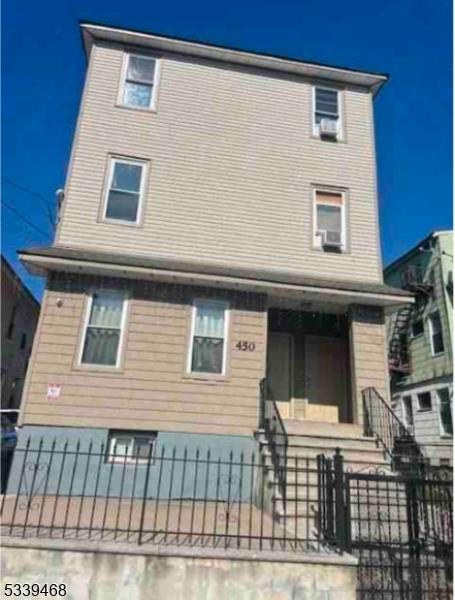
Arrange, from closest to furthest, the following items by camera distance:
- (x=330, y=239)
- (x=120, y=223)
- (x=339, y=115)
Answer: (x=120, y=223), (x=330, y=239), (x=339, y=115)

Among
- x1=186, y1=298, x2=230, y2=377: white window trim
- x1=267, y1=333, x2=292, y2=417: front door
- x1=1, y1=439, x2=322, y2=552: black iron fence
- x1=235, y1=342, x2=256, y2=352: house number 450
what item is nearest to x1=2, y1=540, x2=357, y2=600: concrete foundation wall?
x1=1, y1=439, x2=322, y2=552: black iron fence

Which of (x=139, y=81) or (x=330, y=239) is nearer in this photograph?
(x=330, y=239)

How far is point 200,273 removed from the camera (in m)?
8.66

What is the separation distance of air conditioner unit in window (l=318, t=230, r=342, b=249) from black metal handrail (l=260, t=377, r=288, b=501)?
141 inches

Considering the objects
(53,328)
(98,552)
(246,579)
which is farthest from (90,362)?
(246,579)

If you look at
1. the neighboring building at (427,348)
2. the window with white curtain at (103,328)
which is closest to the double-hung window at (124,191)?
the window with white curtain at (103,328)

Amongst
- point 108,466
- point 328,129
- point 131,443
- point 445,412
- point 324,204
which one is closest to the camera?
point 108,466

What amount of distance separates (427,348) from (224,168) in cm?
1191

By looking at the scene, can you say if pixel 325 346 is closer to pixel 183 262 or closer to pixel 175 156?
pixel 183 262

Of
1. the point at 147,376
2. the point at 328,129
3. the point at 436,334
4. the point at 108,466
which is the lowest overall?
the point at 108,466

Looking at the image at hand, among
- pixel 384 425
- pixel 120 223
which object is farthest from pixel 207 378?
pixel 120 223

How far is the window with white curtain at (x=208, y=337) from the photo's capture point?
8.62 meters

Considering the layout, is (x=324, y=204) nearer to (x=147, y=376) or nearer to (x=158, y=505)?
(x=147, y=376)

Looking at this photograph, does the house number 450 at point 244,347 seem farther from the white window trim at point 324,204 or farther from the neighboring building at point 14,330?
the neighboring building at point 14,330
